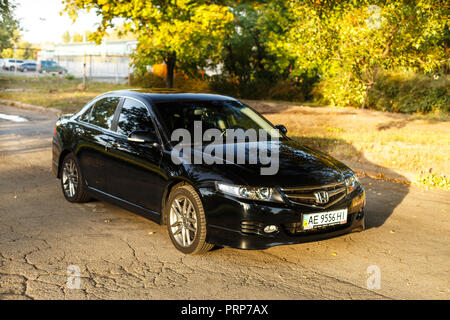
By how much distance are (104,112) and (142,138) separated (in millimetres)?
1315

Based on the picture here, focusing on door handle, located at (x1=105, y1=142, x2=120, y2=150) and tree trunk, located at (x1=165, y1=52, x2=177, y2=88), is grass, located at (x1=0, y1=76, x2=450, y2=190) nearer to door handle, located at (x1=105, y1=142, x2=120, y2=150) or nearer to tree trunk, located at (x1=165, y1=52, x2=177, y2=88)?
tree trunk, located at (x1=165, y1=52, x2=177, y2=88)

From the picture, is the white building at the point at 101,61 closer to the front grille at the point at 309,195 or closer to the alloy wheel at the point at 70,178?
the alloy wheel at the point at 70,178

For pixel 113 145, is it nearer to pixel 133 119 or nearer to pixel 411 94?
pixel 133 119

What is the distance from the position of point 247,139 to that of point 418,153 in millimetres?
6010

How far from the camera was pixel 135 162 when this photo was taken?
5.96 metres

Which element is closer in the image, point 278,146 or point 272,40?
point 278,146

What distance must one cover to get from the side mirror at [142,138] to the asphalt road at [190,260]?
1016 millimetres

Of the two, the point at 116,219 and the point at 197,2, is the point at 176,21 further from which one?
the point at 116,219

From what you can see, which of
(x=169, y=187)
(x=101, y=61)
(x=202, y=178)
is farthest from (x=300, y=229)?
(x=101, y=61)

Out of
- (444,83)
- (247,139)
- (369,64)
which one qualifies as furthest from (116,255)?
(444,83)

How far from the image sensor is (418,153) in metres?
11.0

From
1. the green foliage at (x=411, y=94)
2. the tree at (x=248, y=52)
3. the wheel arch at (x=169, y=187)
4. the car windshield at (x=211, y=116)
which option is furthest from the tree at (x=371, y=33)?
the tree at (x=248, y=52)

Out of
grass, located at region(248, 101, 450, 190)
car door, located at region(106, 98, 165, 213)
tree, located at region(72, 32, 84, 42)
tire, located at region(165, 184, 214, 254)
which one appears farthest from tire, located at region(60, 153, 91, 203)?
tree, located at region(72, 32, 84, 42)

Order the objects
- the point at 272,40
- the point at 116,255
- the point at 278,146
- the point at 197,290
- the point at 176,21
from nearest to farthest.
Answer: the point at 197,290
the point at 116,255
the point at 278,146
the point at 176,21
the point at 272,40
